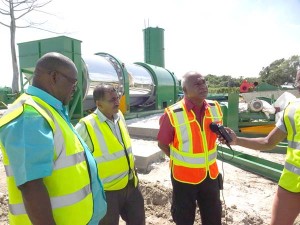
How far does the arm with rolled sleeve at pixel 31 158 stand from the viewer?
1.29 metres

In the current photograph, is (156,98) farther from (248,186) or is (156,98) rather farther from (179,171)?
(179,171)

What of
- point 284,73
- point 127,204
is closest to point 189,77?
point 127,204

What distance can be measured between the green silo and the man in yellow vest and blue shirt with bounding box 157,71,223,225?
1318 cm

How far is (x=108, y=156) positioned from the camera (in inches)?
101

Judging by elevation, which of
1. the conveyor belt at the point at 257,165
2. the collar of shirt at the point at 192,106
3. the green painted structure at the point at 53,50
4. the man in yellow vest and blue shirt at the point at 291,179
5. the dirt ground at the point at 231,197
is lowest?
the dirt ground at the point at 231,197

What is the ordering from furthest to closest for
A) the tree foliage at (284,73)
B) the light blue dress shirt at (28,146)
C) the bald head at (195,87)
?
the tree foliage at (284,73)
the bald head at (195,87)
the light blue dress shirt at (28,146)

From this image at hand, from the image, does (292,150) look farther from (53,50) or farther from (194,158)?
(53,50)

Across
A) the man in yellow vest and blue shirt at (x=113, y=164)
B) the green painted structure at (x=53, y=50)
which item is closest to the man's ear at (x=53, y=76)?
the man in yellow vest and blue shirt at (x=113, y=164)

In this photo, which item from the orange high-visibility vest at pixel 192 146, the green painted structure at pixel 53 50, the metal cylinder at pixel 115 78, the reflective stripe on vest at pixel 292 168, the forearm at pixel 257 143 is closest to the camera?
the reflective stripe on vest at pixel 292 168

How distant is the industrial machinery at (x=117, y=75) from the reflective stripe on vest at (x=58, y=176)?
5486mm

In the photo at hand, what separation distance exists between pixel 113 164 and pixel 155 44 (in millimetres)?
13842

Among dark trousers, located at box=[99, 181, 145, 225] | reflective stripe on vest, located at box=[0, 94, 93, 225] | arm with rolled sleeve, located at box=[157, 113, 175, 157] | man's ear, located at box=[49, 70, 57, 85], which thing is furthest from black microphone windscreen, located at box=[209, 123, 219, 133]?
man's ear, located at box=[49, 70, 57, 85]

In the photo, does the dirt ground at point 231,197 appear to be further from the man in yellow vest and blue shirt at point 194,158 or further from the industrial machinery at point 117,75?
the industrial machinery at point 117,75

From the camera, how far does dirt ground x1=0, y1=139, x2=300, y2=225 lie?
11.3 feet
